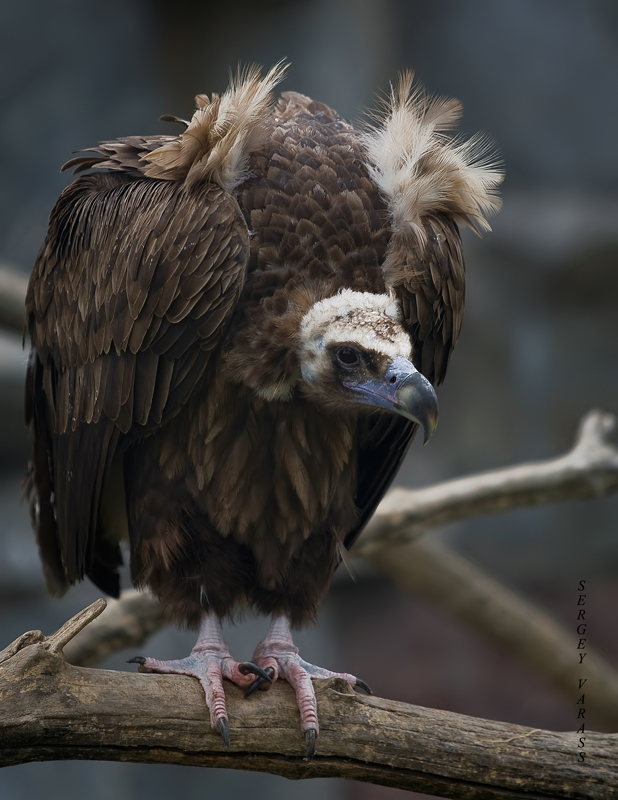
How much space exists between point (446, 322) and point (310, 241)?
0.63m

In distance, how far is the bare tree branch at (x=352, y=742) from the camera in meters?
2.49

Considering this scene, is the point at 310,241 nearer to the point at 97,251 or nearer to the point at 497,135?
the point at 97,251

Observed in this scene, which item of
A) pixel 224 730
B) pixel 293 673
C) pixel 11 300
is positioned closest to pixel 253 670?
pixel 293 673

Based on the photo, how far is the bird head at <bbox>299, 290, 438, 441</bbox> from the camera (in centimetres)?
283

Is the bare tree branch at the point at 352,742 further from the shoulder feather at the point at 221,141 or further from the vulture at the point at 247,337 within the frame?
the shoulder feather at the point at 221,141

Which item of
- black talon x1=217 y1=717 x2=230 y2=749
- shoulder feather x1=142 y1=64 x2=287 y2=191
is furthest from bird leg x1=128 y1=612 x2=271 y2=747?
shoulder feather x1=142 y1=64 x2=287 y2=191

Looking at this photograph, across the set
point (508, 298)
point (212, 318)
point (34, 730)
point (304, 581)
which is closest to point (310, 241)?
point (212, 318)

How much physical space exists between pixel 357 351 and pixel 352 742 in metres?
1.23

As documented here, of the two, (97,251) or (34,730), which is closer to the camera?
(34,730)

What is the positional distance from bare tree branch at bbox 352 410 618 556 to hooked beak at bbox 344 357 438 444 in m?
1.61

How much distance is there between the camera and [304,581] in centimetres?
340

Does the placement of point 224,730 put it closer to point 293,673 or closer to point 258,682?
point 258,682

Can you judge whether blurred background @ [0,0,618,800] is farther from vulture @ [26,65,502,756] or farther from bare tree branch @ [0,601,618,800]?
bare tree branch @ [0,601,618,800]

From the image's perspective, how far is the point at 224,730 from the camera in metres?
2.61
